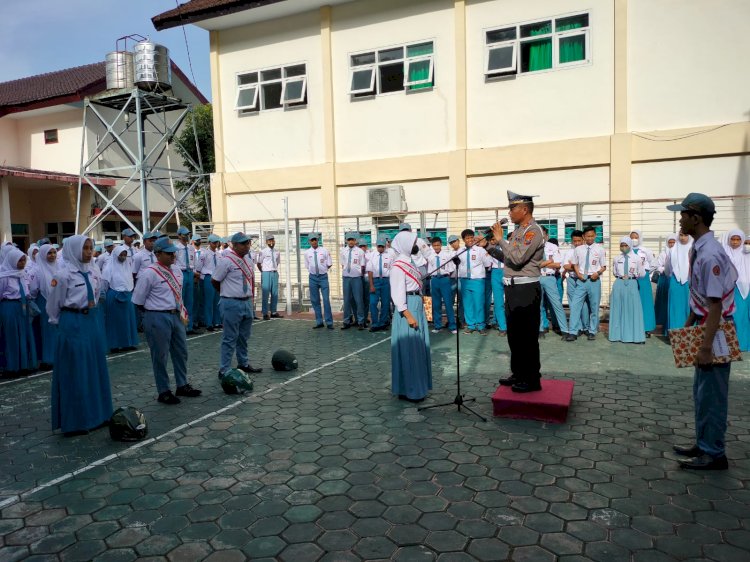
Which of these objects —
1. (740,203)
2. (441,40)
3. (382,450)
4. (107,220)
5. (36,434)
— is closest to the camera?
(382,450)

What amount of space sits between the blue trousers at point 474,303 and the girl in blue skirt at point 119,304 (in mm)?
6631

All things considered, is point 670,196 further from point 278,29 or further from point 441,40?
point 278,29

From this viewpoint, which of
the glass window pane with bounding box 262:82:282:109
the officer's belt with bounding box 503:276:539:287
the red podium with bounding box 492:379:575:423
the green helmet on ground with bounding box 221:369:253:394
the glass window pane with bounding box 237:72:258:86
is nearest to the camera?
the red podium with bounding box 492:379:575:423

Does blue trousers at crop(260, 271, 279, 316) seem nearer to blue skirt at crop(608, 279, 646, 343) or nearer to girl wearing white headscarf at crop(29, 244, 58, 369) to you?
girl wearing white headscarf at crop(29, 244, 58, 369)

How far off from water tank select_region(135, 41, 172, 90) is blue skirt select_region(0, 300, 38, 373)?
11.5 metres

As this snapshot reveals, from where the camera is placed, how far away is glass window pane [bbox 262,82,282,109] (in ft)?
55.2

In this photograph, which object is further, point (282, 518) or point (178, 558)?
point (282, 518)

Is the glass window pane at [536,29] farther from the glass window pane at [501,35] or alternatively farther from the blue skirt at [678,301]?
the blue skirt at [678,301]

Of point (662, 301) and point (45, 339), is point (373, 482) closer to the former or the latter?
point (45, 339)

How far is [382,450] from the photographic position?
509 centimetres

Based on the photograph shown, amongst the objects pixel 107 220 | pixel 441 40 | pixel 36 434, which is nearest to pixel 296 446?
pixel 36 434

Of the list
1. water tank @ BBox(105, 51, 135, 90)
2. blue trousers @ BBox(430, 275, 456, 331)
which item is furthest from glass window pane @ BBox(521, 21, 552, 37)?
water tank @ BBox(105, 51, 135, 90)

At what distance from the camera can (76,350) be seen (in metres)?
5.79

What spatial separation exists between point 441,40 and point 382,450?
40.3 feet
